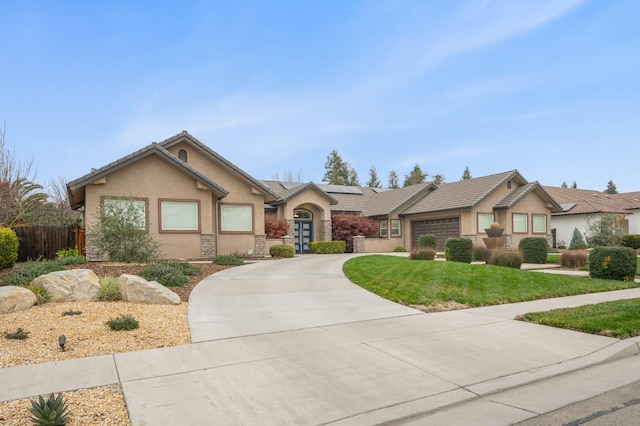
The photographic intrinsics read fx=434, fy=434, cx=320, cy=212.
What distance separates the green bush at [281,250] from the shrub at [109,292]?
13470 millimetres

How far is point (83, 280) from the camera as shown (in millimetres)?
10062

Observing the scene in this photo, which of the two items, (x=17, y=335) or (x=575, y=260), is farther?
(x=575, y=260)

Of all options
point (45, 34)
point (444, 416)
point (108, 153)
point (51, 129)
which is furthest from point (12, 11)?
point (108, 153)

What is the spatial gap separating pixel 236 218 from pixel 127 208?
672 centimetres

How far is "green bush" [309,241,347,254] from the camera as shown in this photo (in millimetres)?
28969

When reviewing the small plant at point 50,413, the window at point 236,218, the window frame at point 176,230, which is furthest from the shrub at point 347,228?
the small plant at point 50,413

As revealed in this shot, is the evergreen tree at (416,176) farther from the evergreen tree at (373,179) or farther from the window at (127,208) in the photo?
the window at (127,208)

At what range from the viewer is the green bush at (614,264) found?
583 inches

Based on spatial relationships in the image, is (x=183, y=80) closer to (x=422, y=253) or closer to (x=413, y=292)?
(x=413, y=292)

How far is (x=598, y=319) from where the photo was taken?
329 inches

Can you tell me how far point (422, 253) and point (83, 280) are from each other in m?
15.7

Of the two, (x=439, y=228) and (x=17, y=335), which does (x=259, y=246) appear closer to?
(x=439, y=228)


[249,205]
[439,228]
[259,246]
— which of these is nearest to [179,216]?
[249,205]

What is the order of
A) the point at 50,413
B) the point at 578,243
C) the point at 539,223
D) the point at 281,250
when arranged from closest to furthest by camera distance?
the point at 50,413
the point at 281,250
the point at 539,223
the point at 578,243
